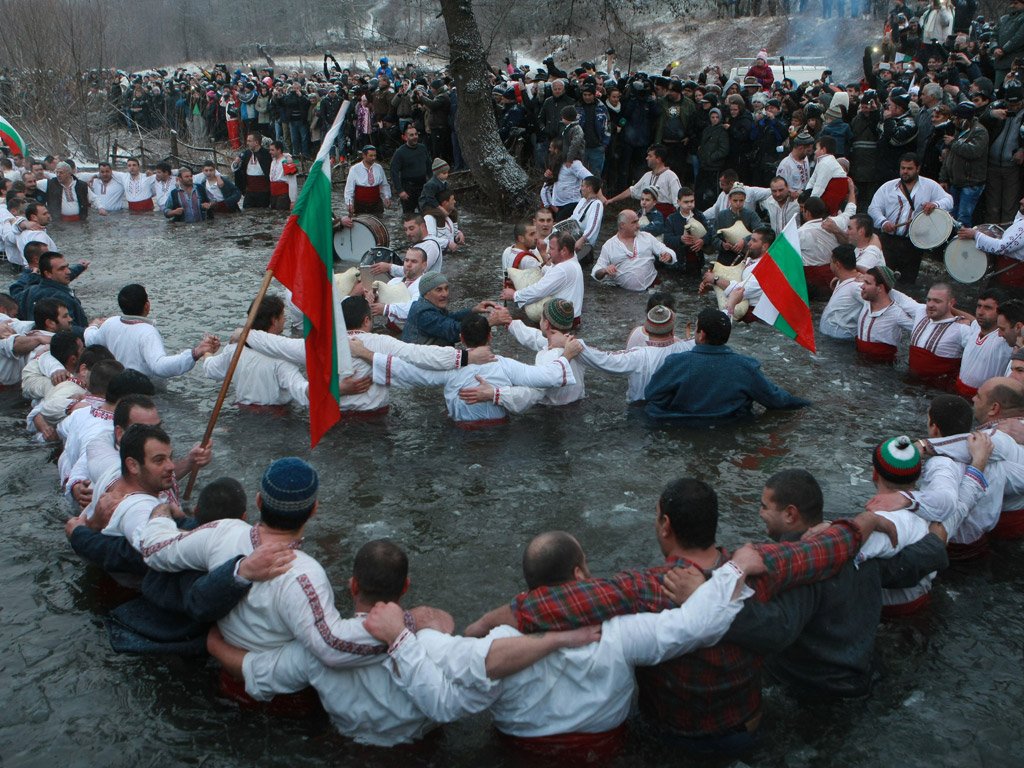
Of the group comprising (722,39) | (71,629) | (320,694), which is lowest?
(71,629)

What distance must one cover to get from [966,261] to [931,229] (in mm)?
562

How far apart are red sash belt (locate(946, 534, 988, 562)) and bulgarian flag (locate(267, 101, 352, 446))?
3434mm

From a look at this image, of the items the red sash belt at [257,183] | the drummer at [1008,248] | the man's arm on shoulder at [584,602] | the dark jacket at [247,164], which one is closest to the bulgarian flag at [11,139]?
the dark jacket at [247,164]

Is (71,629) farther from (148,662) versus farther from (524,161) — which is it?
(524,161)

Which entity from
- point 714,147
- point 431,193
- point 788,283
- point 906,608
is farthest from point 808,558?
point 714,147

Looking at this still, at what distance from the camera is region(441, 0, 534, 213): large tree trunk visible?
601 inches

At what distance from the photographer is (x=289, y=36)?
55.1 metres

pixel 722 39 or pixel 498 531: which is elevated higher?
pixel 722 39

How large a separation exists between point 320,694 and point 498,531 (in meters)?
1.97

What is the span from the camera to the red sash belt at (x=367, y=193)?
15.0 meters

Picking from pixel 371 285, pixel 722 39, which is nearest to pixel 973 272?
pixel 371 285

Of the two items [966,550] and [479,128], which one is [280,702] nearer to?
[966,550]

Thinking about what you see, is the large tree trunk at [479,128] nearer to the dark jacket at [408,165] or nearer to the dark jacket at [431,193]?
the dark jacket at [408,165]

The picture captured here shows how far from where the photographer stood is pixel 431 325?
7328mm
